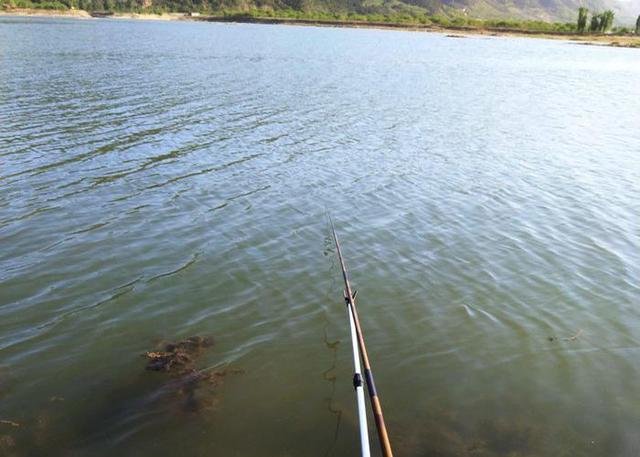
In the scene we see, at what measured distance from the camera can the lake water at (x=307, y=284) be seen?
277 inches

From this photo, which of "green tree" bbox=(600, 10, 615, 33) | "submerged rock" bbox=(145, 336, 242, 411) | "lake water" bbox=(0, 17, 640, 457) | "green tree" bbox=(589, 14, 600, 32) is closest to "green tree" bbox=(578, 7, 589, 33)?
"green tree" bbox=(589, 14, 600, 32)

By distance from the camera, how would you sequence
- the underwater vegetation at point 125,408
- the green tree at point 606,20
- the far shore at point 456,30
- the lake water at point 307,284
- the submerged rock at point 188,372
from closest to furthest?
the underwater vegetation at point 125,408, the lake water at point 307,284, the submerged rock at point 188,372, the far shore at point 456,30, the green tree at point 606,20

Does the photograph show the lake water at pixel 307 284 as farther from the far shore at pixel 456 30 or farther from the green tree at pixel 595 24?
the green tree at pixel 595 24

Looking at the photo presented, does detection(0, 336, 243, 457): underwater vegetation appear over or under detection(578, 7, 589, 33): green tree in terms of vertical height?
under

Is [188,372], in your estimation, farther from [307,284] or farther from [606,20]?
[606,20]

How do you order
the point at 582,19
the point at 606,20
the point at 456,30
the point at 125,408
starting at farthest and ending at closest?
the point at 456,30 → the point at 582,19 → the point at 606,20 → the point at 125,408

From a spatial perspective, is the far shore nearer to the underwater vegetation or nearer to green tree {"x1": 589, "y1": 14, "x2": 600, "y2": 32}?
green tree {"x1": 589, "y1": 14, "x2": 600, "y2": 32}

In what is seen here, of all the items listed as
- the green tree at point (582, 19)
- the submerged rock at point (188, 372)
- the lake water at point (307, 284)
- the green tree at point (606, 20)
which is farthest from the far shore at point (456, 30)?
the submerged rock at point (188, 372)

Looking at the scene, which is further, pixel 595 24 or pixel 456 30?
pixel 456 30

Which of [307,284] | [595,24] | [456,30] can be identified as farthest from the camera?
[456,30]

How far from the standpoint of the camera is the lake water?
7047mm

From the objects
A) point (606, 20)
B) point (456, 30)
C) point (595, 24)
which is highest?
point (606, 20)

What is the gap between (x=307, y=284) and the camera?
1076cm

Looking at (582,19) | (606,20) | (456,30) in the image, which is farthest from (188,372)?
(456,30)
